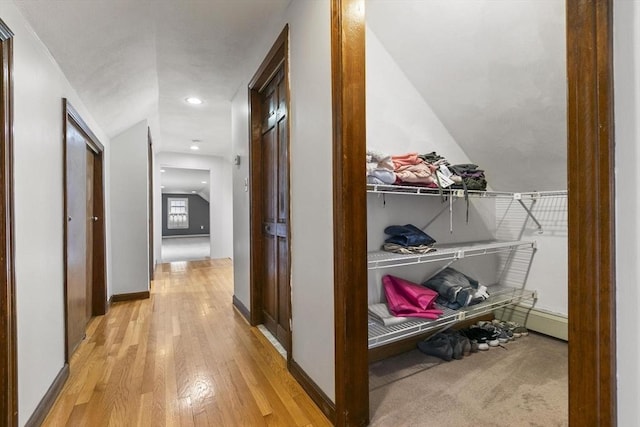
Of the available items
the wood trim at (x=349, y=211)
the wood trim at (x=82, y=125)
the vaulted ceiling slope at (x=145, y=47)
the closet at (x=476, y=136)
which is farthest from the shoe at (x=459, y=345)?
the wood trim at (x=82, y=125)

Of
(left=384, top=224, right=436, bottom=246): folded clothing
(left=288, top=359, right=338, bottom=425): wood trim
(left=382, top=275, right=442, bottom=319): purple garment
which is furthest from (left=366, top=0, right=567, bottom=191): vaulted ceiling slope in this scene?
(left=288, top=359, right=338, bottom=425): wood trim

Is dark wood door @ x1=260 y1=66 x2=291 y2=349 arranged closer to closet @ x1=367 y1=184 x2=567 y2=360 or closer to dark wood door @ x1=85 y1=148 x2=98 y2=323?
closet @ x1=367 y1=184 x2=567 y2=360

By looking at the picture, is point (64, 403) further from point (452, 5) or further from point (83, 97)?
point (452, 5)

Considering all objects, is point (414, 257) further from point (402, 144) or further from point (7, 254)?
point (7, 254)

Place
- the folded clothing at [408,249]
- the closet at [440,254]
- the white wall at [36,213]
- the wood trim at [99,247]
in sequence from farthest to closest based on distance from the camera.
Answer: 1. the wood trim at [99,247]
2. the folded clothing at [408,249]
3. the closet at [440,254]
4. the white wall at [36,213]

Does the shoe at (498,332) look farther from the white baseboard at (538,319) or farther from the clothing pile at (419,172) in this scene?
the clothing pile at (419,172)

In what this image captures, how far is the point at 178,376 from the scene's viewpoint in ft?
5.82

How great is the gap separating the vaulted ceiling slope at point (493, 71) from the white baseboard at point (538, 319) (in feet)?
3.40

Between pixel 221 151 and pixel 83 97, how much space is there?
3.60m

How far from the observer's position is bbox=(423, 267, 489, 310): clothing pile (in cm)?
198

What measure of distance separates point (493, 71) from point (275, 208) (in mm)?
1758

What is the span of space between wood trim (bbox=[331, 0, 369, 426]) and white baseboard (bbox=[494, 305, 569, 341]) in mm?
1920

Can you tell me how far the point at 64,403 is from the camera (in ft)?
5.00

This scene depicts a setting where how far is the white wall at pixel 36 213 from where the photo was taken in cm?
125
